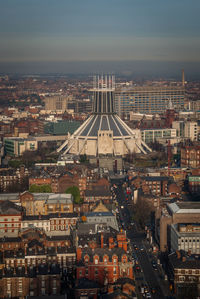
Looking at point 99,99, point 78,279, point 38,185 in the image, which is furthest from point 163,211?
point 99,99

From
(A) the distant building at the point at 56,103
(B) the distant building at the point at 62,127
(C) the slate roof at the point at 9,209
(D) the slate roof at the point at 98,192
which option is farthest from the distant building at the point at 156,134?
(A) the distant building at the point at 56,103

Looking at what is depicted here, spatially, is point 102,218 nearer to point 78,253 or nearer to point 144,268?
point 144,268

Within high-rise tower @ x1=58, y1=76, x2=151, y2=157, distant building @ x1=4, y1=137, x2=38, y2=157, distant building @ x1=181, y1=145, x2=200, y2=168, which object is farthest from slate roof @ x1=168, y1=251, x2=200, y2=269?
distant building @ x1=4, y1=137, x2=38, y2=157

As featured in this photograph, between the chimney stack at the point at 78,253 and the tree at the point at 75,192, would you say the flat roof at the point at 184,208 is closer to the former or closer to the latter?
the chimney stack at the point at 78,253

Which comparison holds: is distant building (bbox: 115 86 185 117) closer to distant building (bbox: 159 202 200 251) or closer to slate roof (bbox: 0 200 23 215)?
slate roof (bbox: 0 200 23 215)

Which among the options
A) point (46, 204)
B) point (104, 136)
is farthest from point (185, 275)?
point (104, 136)
